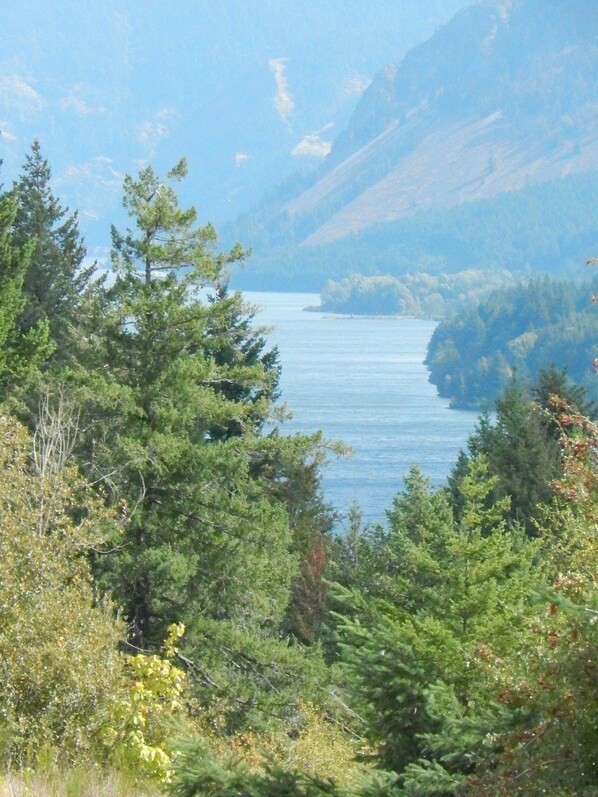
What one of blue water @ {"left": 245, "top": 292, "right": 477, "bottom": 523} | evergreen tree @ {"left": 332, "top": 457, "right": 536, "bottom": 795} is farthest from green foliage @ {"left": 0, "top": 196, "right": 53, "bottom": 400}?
evergreen tree @ {"left": 332, "top": 457, "right": 536, "bottom": 795}

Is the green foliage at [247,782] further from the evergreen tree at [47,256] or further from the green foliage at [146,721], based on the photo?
the evergreen tree at [47,256]

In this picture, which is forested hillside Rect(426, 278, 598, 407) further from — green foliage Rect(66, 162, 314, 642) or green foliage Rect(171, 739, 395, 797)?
green foliage Rect(171, 739, 395, 797)

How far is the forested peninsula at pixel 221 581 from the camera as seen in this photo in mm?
7484

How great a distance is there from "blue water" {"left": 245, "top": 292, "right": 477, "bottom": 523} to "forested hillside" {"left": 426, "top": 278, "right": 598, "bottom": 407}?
295cm

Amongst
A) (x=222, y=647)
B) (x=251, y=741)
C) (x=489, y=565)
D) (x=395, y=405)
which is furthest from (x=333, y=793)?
(x=395, y=405)

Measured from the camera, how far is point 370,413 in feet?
288

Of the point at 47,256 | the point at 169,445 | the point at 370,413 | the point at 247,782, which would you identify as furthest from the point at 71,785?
the point at 370,413

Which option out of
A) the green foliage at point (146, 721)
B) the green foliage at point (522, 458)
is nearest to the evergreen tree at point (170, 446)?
the green foliage at point (146, 721)

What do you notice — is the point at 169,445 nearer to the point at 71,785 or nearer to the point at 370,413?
the point at 71,785

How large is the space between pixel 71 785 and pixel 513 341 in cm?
12417

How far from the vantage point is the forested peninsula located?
7.48 meters

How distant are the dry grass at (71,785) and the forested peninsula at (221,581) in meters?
0.03

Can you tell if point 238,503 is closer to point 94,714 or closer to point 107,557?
point 107,557

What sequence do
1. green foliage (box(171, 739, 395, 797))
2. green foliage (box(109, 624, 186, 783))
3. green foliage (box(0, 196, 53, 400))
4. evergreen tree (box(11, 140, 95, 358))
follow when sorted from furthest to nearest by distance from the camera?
1. evergreen tree (box(11, 140, 95, 358))
2. green foliage (box(0, 196, 53, 400))
3. green foliage (box(109, 624, 186, 783))
4. green foliage (box(171, 739, 395, 797))
